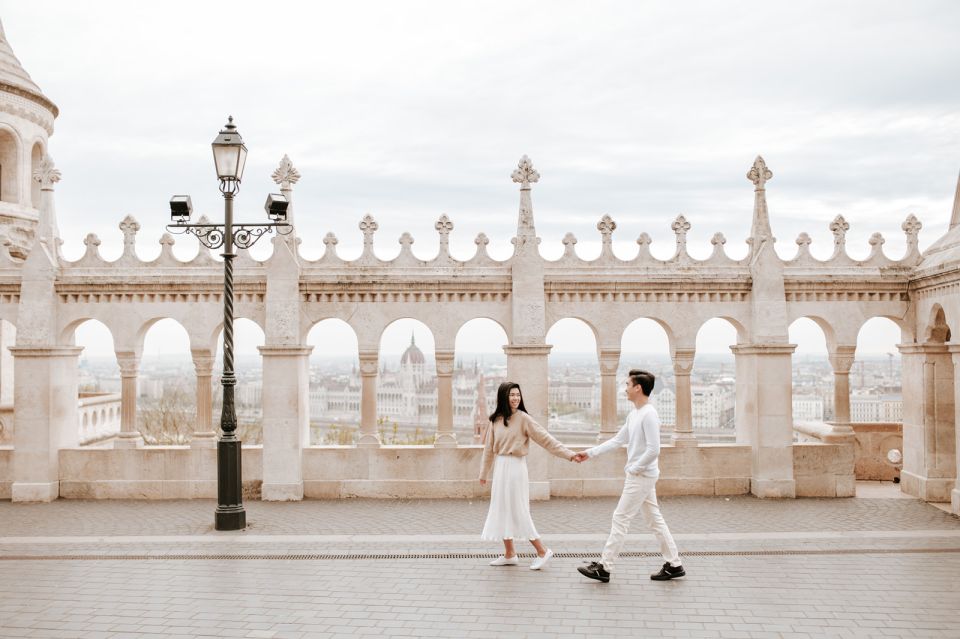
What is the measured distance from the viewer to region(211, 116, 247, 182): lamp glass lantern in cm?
1109

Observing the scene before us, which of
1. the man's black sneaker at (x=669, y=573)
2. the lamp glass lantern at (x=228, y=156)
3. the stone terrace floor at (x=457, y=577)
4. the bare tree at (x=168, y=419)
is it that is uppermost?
the lamp glass lantern at (x=228, y=156)

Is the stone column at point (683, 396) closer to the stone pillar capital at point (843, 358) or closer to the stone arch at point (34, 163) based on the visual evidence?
the stone pillar capital at point (843, 358)

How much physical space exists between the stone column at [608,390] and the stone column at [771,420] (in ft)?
7.87

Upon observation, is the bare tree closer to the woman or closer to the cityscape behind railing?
the cityscape behind railing

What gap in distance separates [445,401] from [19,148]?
12.7 m

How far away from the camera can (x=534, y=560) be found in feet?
28.9

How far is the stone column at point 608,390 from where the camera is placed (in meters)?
13.7

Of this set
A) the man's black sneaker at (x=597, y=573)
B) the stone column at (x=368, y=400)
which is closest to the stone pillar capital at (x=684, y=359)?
the stone column at (x=368, y=400)

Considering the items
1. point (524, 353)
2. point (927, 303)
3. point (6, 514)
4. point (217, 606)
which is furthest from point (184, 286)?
point (927, 303)

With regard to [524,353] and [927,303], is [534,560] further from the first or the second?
[927,303]

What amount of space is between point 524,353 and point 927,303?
22.9 feet

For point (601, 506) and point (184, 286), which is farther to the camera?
point (184, 286)

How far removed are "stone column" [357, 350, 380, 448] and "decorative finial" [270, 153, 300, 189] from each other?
3.27 metres

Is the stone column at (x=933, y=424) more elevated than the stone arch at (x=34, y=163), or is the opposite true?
the stone arch at (x=34, y=163)
